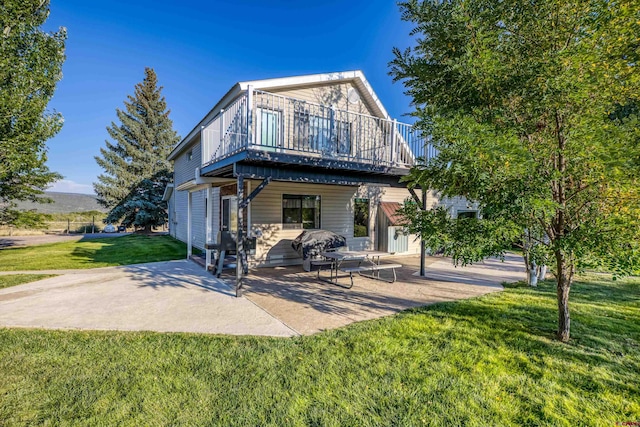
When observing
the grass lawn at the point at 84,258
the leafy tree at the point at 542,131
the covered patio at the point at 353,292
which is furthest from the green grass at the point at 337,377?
the grass lawn at the point at 84,258

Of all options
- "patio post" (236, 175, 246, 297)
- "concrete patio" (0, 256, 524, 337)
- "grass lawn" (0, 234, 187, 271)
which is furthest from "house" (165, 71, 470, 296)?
"grass lawn" (0, 234, 187, 271)

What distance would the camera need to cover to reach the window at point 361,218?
12.3m

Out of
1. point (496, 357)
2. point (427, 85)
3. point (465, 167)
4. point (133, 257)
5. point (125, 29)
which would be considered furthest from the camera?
point (125, 29)

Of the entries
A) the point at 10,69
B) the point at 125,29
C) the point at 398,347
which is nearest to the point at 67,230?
the point at 125,29

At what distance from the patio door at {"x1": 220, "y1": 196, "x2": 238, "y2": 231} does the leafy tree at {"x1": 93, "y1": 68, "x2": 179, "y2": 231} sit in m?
15.2

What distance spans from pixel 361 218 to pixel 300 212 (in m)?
3.05

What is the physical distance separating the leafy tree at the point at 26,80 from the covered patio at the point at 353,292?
26.5 ft

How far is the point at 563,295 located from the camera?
446cm

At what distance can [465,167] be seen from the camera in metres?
3.51

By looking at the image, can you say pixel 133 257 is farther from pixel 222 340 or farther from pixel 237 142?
pixel 222 340

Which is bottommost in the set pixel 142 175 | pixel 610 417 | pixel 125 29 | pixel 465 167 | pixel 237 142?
pixel 610 417

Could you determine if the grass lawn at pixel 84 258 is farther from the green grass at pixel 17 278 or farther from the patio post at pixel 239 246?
the patio post at pixel 239 246

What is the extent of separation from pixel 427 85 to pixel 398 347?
4.37 meters

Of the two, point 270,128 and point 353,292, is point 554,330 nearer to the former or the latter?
point 353,292
